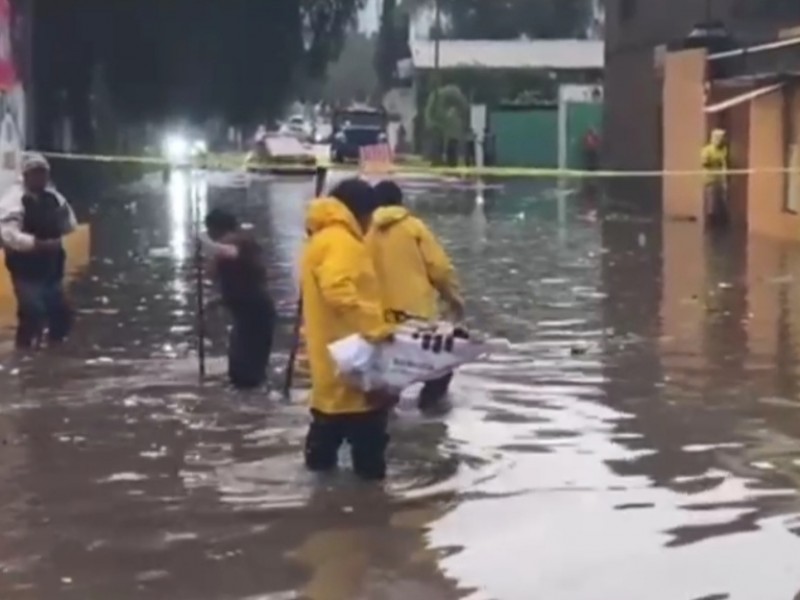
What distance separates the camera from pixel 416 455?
11477mm

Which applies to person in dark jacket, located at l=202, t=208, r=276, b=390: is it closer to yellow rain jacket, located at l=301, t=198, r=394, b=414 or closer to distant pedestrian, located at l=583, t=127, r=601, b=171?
yellow rain jacket, located at l=301, t=198, r=394, b=414

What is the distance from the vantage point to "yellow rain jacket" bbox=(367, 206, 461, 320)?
41.4ft

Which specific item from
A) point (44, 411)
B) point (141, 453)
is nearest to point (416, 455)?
point (141, 453)

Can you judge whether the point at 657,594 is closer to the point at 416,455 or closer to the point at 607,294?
the point at 416,455

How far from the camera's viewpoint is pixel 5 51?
844 inches

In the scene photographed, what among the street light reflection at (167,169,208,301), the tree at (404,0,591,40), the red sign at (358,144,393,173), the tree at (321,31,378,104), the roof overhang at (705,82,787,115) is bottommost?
the street light reflection at (167,169,208,301)

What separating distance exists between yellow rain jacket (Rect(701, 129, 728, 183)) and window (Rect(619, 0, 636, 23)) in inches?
1002

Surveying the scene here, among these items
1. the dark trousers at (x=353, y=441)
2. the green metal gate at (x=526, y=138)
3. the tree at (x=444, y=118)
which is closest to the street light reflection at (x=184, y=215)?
the tree at (x=444, y=118)

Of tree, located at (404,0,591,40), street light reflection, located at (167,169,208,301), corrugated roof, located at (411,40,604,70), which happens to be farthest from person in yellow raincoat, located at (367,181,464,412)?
tree, located at (404,0,591,40)

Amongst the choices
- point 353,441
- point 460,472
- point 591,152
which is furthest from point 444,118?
point 353,441

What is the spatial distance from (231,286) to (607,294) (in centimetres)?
750

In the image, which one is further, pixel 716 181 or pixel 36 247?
pixel 716 181

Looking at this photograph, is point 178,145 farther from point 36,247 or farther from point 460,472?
point 460,472

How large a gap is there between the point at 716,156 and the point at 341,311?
75.6 ft
